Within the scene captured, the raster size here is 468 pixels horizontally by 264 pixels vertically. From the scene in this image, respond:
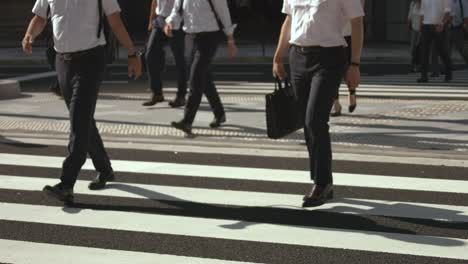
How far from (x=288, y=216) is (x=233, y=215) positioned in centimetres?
37

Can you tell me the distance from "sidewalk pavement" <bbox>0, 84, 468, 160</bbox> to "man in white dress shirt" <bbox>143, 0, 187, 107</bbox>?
27cm

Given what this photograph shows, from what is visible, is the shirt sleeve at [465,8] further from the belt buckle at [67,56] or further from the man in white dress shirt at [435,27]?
the belt buckle at [67,56]

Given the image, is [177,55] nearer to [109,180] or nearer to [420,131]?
[420,131]

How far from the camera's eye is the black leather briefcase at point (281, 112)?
7.30 meters

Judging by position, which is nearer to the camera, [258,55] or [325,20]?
[325,20]

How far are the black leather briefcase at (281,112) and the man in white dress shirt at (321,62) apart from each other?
0.46 metres

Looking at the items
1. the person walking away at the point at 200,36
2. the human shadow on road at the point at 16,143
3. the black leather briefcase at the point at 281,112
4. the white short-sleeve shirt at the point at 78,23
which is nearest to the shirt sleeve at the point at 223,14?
the person walking away at the point at 200,36

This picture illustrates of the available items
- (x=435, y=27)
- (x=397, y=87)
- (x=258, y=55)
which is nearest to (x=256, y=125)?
(x=397, y=87)

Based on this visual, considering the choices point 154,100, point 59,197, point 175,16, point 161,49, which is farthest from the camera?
point 154,100

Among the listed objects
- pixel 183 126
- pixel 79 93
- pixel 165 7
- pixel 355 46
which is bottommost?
pixel 183 126

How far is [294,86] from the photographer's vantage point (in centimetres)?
690

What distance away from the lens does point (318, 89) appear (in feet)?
21.7

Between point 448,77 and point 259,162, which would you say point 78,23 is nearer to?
point 259,162

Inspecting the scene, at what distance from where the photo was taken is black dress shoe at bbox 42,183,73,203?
7.03 meters
